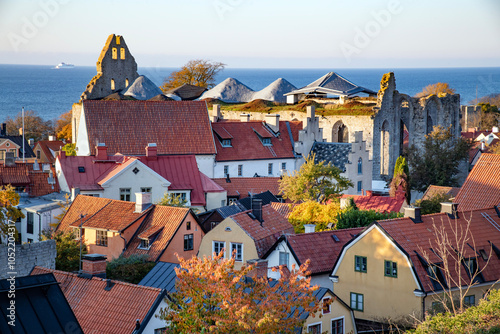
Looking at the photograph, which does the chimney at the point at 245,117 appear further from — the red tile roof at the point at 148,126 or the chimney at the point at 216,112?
the red tile roof at the point at 148,126

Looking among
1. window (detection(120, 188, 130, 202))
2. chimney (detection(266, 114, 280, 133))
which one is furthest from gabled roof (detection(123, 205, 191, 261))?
chimney (detection(266, 114, 280, 133))

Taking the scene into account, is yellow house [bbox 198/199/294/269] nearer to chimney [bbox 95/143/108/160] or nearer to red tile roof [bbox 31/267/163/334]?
red tile roof [bbox 31/267/163/334]

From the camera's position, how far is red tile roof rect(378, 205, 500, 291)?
3148 cm

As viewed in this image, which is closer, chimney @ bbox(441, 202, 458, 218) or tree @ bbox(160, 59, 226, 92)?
chimney @ bbox(441, 202, 458, 218)

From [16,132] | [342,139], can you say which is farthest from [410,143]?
[16,132]

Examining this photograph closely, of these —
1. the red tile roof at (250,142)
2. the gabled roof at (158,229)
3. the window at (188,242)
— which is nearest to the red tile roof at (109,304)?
the gabled roof at (158,229)

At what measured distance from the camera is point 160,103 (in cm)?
6331

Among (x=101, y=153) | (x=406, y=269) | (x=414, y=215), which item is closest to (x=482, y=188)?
(x=414, y=215)

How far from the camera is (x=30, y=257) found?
34719mm

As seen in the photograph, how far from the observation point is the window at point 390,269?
31.3m

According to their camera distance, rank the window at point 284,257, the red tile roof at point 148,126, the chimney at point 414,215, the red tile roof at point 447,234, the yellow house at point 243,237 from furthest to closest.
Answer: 1. the red tile roof at point 148,126
2. the yellow house at point 243,237
3. the chimney at point 414,215
4. the window at point 284,257
5. the red tile roof at point 447,234

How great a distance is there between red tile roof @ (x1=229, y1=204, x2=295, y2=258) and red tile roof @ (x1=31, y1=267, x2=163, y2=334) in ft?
33.6

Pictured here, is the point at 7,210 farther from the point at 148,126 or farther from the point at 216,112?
the point at 216,112

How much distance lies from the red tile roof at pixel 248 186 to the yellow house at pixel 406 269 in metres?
20.4
